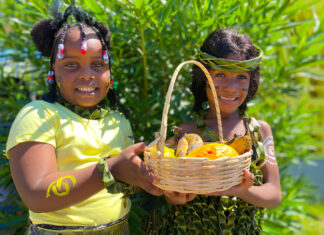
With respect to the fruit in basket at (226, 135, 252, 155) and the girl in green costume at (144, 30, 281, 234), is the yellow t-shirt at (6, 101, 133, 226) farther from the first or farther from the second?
the fruit in basket at (226, 135, 252, 155)

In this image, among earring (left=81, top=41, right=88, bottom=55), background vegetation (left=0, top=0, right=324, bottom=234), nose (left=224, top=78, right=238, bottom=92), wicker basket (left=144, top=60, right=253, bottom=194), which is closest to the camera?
wicker basket (left=144, top=60, right=253, bottom=194)

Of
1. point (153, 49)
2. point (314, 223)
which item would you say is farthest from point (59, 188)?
point (314, 223)

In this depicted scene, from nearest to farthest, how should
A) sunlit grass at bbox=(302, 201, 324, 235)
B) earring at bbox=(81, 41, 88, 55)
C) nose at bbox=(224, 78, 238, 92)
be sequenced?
earring at bbox=(81, 41, 88, 55)
nose at bbox=(224, 78, 238, 92)
sunlit grass at bbox=(302, 201, 324, 235)

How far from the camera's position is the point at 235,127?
1426mm

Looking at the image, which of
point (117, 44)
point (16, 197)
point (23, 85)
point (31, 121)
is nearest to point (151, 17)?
point (117, 44)

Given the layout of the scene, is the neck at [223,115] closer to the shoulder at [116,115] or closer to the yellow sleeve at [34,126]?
the shoulder at [116,115]

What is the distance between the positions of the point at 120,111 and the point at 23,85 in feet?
3.12

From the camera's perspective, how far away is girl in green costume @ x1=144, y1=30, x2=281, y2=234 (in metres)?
1.29

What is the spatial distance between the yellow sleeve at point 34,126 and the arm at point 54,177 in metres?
0.02

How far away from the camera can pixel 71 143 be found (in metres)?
1.17

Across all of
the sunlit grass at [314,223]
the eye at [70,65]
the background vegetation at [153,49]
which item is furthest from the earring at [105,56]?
the sunlit grass at [314,223]

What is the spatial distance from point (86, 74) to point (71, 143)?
249 mm

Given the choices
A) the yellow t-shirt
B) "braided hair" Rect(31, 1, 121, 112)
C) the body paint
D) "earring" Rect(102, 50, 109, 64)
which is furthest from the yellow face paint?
the body paint

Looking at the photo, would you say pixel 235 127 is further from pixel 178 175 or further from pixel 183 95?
pixel 183 95
